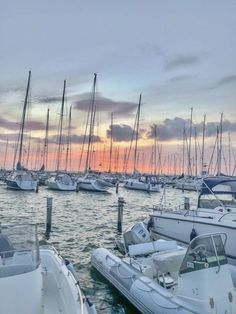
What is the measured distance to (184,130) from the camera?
6912 cm

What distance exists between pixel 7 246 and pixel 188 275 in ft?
12.5

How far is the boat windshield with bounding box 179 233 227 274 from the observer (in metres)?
7.41

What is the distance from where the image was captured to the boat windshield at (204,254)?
24.3 ft

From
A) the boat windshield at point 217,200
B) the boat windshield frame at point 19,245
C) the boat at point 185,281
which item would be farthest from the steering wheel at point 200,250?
the boat windshield at point 217,200

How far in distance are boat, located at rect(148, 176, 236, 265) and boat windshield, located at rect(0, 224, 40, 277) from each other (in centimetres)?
785

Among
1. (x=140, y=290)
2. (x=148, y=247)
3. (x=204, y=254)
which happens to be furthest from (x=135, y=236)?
(x=204, y=254)

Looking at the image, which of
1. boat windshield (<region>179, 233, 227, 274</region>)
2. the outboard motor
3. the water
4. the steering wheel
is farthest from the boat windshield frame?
the outboard motor

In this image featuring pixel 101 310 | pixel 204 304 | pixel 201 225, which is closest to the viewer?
pixel 204 304

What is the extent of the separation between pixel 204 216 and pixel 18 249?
9.10 m

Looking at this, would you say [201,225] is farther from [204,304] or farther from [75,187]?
[75,187]

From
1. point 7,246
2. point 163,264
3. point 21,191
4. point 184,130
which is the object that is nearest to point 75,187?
point 21,191

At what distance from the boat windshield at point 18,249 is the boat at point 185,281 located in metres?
3.40

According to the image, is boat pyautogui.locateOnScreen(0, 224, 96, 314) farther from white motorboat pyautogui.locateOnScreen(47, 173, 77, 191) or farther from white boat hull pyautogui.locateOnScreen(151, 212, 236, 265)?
white motorboat pyautogui.locateOnScreen(47, 173, 77, 191)

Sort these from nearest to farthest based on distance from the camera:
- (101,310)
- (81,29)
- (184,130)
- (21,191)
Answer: (101,310) → (81,29) → (21,191) → (184,130)
